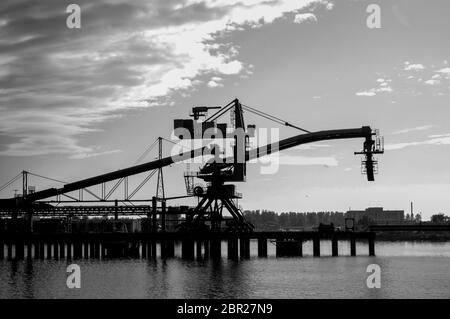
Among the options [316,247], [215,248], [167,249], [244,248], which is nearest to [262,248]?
[244,248]

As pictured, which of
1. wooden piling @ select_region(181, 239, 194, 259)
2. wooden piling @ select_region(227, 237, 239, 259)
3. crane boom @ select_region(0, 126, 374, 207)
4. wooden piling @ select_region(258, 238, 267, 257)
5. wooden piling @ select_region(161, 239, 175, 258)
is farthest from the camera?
wooden piling @ select_region(258, 238, 267, 257)

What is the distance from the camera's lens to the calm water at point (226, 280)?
5152 cm

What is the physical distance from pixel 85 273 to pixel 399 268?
36.2 m

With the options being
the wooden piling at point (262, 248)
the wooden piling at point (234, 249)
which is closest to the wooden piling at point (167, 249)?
the wooden piling at point (234, 249)

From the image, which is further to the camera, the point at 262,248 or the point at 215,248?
the point at 262,248

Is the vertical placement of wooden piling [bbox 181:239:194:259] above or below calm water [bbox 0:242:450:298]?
above

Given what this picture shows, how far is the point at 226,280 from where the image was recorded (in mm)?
59188

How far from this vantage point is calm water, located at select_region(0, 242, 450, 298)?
5152cm

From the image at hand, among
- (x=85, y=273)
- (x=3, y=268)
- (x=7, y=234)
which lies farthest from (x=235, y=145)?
(x=7, y=234)

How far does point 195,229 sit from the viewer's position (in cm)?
8844

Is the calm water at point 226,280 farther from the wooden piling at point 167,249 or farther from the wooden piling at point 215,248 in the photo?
the wooden piling at point 167,249

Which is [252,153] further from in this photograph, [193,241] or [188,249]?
[188,249]

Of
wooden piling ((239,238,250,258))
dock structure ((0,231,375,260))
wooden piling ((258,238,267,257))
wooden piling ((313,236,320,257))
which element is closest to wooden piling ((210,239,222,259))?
dock structure ((0,231,375,260))

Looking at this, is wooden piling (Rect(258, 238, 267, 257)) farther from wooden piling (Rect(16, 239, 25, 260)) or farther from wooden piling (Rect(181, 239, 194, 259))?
wooden piling (Rect(16, 239, 25, 260))
